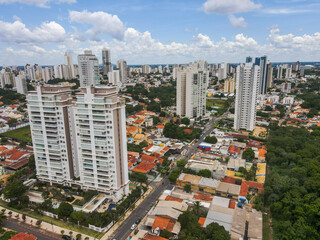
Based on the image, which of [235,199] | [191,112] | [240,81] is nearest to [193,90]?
[191,112]

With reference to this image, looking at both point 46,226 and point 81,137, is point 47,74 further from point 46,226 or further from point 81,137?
point 46,226

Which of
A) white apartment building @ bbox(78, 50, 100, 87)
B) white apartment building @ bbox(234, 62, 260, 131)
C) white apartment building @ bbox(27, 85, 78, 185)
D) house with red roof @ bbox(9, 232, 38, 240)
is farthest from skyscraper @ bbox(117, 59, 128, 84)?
house with red roof @ bbox(9, 232, 38, 240)

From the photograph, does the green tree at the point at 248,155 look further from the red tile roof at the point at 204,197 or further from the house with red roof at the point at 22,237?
the house with red roof at the point at 22,237

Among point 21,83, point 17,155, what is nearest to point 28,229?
point 17,155

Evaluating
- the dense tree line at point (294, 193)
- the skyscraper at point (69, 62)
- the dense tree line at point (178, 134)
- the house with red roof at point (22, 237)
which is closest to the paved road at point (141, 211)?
the house with red roof at point (22, 237)

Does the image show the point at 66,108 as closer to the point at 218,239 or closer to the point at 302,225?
the point at 218,239

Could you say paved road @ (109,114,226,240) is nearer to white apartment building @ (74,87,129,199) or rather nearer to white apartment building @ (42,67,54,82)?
white apartment building @ (74,87,129,199)
